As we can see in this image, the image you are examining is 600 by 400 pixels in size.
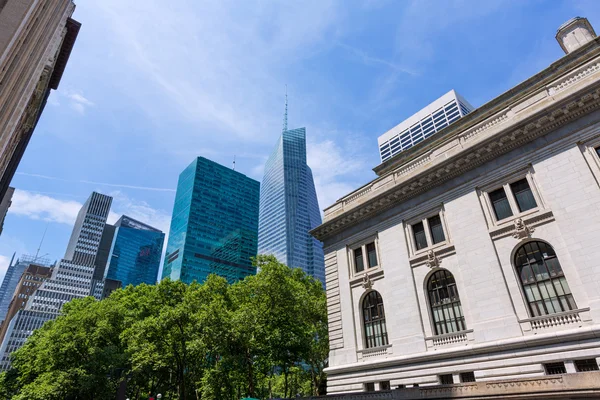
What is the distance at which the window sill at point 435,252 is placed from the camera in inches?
805

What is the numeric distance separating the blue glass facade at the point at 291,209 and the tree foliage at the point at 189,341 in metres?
122

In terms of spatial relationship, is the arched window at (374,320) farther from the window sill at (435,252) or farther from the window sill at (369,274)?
the window sill at (435,252)

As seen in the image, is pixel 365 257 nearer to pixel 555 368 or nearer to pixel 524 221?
pixel 524 221

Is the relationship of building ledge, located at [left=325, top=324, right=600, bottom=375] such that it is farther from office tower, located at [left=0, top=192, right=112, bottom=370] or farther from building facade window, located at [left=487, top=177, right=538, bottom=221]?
office tower, located at [left=0, top=192, right=112, bottom=370]

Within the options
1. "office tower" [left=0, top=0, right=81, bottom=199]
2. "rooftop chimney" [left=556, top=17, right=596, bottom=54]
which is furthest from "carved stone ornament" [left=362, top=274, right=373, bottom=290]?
"rooftop chimney" [left=556, top=17, right=596, bottom=54]

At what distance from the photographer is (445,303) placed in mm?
19797

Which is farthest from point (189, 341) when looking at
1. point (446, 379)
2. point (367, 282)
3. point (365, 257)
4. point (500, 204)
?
point (500, 204)

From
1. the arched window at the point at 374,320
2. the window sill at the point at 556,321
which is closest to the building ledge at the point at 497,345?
the window sill at the point at 556,321

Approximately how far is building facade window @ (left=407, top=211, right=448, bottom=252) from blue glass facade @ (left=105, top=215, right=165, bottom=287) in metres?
182

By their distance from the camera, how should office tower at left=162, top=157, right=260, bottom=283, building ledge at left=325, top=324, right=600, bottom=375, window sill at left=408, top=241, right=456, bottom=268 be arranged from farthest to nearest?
Answer: office tower at left=162, top=157, right=260, bottom=283, window sill at left=408, top=241, right=456, bottom=268, building ledge at left=325, top=324, right=600, bottom=375

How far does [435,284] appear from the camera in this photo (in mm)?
20672

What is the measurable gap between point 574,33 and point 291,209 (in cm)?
14681

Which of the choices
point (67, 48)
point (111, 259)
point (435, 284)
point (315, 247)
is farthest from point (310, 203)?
point (435, 284)

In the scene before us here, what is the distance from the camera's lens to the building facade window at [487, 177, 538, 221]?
18344 mm
